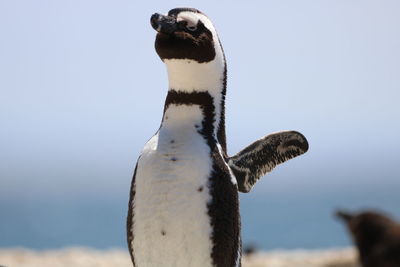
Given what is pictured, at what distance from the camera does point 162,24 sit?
308 centimetres

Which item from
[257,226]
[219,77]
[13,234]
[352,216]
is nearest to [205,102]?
[219,77]

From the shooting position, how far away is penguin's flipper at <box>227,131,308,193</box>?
344 cm

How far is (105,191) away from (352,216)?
5189cm

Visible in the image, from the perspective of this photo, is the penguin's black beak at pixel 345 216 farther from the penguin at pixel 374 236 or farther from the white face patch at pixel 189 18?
the white face patch at pixel 189 18

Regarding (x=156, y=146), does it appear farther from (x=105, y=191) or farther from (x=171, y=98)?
(x=105, y=191)

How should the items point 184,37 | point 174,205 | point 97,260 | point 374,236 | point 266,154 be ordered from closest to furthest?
point 374,236 → point 174,205 → point 184,37 → point 266,154 → point 97,260

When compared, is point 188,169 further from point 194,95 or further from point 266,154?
point 266,154

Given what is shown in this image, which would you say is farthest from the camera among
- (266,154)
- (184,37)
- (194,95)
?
(266,154)

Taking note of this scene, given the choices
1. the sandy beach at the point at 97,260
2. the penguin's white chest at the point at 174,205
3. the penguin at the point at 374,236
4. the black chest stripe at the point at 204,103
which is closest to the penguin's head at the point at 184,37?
the black chest stripe at the point at 204,103

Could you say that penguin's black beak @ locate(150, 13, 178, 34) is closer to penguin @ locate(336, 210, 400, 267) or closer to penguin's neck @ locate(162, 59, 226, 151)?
penguin's neck @ locate(162, 59, 226, 151)

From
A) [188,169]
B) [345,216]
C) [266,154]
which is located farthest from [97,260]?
[345,216]

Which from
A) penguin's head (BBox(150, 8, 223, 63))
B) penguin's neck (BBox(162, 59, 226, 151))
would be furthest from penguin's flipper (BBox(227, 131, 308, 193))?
penguin's head (BBox(150, 8, 223, 63))

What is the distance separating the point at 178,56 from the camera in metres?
3.15

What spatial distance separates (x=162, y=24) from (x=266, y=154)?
0.80 m
